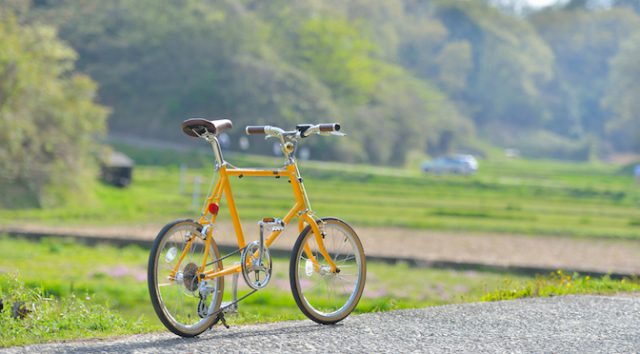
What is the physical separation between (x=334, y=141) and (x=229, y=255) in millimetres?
58448

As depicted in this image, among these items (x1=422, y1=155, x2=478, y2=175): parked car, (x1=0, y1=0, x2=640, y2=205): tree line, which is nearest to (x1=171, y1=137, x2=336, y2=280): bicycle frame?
(x1=0, y1=0, x2=640, y2=205): tree line

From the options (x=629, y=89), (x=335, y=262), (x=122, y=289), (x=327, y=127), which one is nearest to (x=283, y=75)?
(x=629, y=89)

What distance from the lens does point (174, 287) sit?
21.1 feet

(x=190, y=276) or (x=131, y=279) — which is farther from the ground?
(x=190, y=276)

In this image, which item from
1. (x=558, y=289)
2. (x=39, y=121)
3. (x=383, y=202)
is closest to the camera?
Answer: (x=558, y=289)

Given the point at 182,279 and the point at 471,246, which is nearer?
the point at 182,279

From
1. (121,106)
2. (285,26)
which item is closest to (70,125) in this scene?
(121,106)

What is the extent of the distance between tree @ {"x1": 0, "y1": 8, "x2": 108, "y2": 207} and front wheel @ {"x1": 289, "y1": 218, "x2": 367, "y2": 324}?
24315 mm

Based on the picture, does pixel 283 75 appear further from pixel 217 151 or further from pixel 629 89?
pixel 217 151

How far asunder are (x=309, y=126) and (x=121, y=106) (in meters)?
59.5

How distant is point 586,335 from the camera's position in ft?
22.0

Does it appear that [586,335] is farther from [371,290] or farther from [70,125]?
[70,125]

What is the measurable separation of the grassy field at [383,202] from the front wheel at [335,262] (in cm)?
2174

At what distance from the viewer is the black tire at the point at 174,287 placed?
618 centimetres
